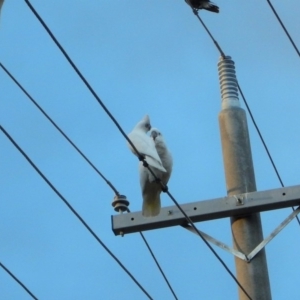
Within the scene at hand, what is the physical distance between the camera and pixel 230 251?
1108 cm

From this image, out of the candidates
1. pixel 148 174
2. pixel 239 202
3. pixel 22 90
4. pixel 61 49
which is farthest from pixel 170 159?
pixel 61 49

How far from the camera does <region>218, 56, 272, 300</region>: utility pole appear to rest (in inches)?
430

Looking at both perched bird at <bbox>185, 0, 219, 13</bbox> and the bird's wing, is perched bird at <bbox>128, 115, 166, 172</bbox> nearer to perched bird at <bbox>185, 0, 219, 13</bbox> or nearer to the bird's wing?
the bird's wing

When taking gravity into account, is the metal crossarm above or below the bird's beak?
below

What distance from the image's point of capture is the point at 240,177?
37.4 feet

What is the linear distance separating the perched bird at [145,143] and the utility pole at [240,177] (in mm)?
593

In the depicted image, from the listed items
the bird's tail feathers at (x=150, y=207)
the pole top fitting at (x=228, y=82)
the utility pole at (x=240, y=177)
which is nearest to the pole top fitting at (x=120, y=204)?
the bird's tail feathers at (x=150, y=207)

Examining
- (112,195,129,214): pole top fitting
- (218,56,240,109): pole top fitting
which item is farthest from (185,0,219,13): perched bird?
(112,195,129,214): pole top fitting

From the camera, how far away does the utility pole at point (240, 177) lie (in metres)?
10.9

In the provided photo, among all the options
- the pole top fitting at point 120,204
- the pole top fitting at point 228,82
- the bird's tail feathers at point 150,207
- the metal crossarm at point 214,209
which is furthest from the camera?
the pole top fitting at point 228,82

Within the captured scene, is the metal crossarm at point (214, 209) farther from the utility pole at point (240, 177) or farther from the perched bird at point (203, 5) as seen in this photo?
the perched bird at point (203, 5)

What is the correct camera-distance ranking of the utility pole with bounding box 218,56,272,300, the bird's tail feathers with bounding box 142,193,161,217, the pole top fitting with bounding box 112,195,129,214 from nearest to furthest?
the utility pole with bounding box 218,56,272,300, the bird's tail feathers with bounding box 142,193,161,217, the pole top fitting with bounding box 112,195,129,214

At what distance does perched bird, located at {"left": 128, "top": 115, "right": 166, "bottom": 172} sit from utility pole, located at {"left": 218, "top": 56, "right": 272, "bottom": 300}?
0.59 metres

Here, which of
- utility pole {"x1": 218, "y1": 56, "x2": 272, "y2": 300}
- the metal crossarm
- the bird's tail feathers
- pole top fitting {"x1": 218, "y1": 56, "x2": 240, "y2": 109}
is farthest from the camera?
pole top fitting {"x1": 218, "y1": 56, "x2": 240, "y2": 109}
